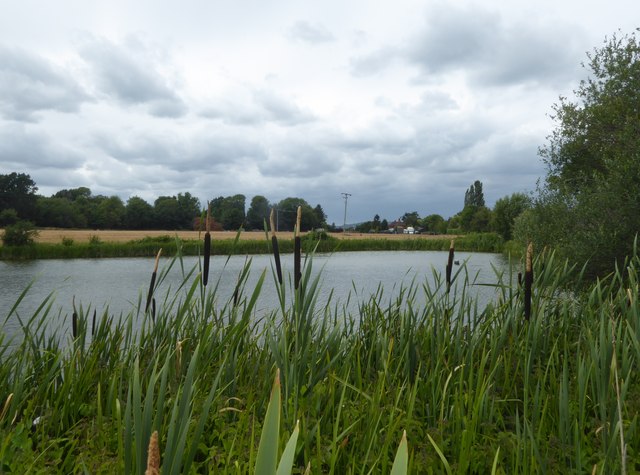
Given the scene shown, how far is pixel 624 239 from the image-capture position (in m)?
9.72

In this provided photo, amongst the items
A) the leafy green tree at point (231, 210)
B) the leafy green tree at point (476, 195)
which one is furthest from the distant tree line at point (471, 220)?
the leafy green tree at point (231, 210)


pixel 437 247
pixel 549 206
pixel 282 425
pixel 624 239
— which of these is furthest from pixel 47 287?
pixel 437 247

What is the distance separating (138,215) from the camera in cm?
7112

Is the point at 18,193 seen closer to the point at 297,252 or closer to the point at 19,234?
the point at 19,234

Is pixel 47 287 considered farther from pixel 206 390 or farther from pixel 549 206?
pixel 206 390

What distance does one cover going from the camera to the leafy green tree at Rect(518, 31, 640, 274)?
31.9 feet

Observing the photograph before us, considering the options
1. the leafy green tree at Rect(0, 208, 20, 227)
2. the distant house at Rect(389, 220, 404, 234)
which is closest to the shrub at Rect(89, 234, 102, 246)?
the leafy green tree at Rect(0, 208, 20, 227)

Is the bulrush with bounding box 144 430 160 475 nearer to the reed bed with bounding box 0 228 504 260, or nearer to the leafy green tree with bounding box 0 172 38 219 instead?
the reed bed with bounding box 0 228 504 260

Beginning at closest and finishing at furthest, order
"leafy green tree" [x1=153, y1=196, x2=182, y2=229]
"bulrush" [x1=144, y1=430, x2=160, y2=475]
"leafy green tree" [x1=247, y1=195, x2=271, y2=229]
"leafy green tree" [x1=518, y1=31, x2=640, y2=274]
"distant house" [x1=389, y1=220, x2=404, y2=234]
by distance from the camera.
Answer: "bulrush" [x1=144, y1=430, x2=160, y2=475] → "leafy green tree" [x1=247, y1=195, x2=271, y2=229] → "leafy green tree" [x1=518, y1=31, x2=640, y2=274] → "leafy green tree" [x1=153, y1=196, x2=182, y2=229] → "distant house" [x1=389, y1=220, x2=404, y2=234]

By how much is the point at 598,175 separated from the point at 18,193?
187 ft

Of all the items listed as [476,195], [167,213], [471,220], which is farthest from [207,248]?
[476,195]

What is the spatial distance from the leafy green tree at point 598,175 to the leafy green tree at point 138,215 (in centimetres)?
6377

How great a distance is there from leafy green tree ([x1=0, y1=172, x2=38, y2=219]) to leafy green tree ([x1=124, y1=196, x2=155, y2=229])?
15540 millimetres

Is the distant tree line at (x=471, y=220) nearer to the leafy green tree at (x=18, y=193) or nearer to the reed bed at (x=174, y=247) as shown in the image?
the reed bed at (x=174, y=247)
